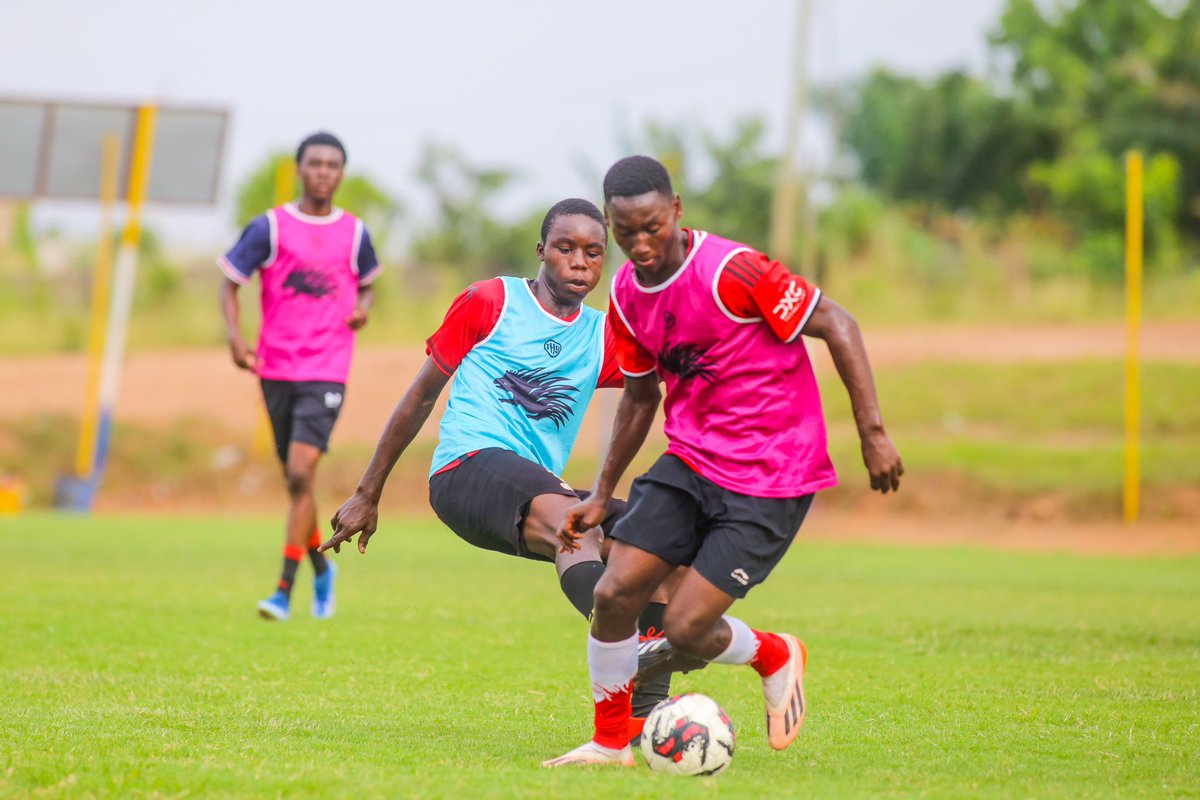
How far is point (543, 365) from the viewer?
6320 millimetres

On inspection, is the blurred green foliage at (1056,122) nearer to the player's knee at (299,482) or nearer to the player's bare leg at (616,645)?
the player's knee at (299,482)

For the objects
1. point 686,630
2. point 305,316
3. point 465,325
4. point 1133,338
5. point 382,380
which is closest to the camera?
point 686,630

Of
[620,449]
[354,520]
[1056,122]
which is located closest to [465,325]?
[354,520]

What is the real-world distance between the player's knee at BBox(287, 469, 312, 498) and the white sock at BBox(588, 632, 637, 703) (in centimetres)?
455

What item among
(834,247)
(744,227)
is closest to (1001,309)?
(834,247)

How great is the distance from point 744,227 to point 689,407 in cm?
2902

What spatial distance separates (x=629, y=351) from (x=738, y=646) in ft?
3.73

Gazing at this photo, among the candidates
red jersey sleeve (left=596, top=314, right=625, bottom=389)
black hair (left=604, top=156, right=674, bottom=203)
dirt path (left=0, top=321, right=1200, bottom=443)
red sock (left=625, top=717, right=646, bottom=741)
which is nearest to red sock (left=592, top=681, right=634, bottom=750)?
red sock (left=625, top=717, right=646, bottom=741)

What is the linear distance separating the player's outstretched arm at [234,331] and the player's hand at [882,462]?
5.38 meters

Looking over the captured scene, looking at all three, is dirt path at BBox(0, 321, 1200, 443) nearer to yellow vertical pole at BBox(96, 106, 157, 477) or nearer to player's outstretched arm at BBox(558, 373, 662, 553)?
yellow vertical pole at BBox(96, 106, 157, 477)

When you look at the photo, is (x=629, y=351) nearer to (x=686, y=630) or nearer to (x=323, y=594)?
(x=686, y=630)

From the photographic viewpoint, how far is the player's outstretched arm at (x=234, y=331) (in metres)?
9.52

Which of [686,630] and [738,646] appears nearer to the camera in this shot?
[686,630]

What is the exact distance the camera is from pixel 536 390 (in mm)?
6324
